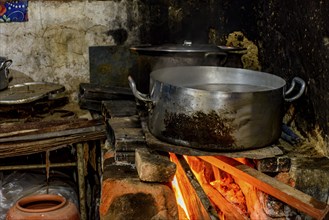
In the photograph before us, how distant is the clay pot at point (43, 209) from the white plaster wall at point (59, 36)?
6.50ft

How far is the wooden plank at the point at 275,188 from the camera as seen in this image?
2.15 metres

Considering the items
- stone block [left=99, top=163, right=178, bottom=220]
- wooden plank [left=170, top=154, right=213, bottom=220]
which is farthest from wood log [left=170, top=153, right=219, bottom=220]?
stone block [left=99, top=163, right=178, bottom=220]

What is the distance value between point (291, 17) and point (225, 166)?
1209 millimetres

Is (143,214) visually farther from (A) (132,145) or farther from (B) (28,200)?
(B) (28,200)

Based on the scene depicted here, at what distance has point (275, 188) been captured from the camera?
233 centimetres

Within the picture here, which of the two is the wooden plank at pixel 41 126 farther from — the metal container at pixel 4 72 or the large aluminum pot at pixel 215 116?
the large aluminum pot at pixel 215 116

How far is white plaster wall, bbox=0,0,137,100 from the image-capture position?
15.9ft

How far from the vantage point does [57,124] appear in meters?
3.83

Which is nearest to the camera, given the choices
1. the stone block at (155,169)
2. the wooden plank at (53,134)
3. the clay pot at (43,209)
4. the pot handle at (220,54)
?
the stone block at (155,169)

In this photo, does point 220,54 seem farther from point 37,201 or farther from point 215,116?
point 37,201

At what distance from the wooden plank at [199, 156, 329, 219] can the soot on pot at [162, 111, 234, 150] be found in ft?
0.59

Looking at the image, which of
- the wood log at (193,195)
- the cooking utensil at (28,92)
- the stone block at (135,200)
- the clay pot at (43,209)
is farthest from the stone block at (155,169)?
the cooking utensil at (28,92)

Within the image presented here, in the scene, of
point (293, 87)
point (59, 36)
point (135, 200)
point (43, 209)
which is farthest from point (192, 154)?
point (59, 36)

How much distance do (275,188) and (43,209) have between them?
1.77m
